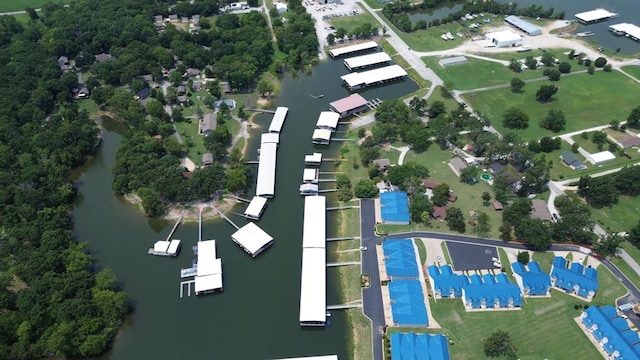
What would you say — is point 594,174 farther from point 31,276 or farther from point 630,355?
point 31,276

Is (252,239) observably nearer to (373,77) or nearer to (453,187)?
(453,187)

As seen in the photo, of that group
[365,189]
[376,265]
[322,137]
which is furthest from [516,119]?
[376,265]

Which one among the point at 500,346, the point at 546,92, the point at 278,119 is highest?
the point at 278,119

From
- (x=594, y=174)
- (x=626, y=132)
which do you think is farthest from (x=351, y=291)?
(x=626, y=132)

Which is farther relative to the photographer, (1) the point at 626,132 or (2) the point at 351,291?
(1) the point at 626,132

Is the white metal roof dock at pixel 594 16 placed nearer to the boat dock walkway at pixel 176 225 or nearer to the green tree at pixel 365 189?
the green tree at pixel 365 189
